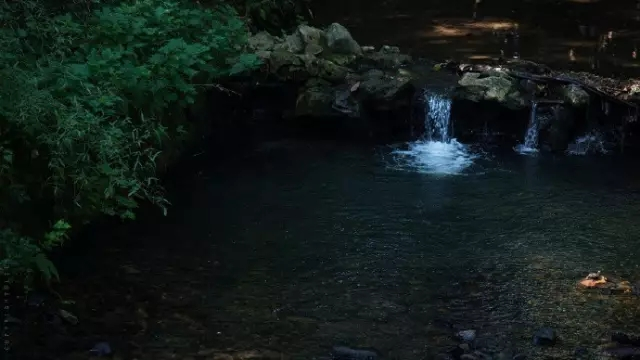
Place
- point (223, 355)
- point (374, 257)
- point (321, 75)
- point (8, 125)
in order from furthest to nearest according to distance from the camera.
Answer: point (321, 75) → point (374, 257) → point (8, 125) → point (223, 355)

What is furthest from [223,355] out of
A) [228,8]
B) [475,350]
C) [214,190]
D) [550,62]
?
[550,62]

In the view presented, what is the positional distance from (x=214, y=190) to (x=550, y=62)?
23.2ft

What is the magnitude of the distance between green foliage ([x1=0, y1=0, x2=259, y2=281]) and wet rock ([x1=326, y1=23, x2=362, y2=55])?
3.99 m

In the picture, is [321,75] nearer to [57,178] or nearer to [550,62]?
[550,62]

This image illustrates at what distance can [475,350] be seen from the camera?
6840mm

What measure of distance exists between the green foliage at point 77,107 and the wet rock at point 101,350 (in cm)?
80

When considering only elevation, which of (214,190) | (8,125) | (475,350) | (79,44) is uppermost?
(79,44)

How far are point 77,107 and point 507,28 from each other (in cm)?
1174

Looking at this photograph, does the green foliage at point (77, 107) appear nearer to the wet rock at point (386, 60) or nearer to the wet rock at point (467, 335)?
the wet rock at point (467, 335)

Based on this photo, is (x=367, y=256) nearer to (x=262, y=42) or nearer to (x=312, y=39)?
(x=262, y=42)

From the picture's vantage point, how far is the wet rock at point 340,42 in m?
13.9

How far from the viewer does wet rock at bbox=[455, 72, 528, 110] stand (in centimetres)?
1230

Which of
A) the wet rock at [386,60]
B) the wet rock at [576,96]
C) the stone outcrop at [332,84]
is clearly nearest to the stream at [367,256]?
the stone outcrop at [332,84]

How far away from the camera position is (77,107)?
7.59m
